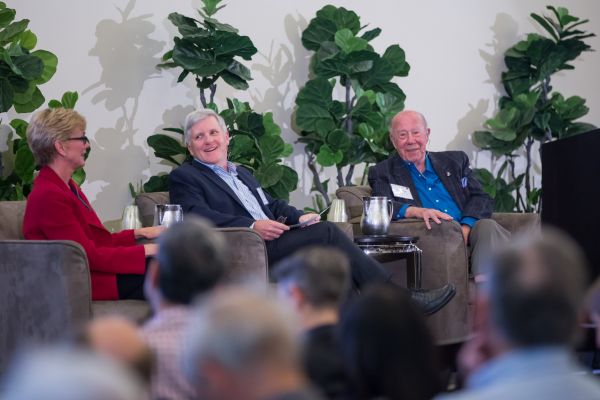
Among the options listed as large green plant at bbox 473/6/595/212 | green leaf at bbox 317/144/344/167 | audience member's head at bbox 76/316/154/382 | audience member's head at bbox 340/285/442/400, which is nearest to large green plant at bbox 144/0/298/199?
green leaf at bbox 317/144/344/167

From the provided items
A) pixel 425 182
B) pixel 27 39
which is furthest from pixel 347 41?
pixel 27 39

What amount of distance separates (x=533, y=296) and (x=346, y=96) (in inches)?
204

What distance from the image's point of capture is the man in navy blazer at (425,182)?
5.49m

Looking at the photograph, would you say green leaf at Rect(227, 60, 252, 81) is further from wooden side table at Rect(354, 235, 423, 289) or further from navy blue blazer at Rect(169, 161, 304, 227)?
wooden side table at Rect(354, 235, 423, 289)

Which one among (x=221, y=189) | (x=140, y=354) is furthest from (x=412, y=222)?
(x=140, y=354)

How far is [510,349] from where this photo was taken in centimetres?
139

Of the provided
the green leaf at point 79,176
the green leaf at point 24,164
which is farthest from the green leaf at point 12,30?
the green leaf at point 79,176

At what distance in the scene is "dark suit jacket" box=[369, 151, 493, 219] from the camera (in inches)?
218

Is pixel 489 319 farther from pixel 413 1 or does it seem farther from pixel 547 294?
pixel 413 1

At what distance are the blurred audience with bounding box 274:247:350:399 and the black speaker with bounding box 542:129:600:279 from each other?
5.88 feet

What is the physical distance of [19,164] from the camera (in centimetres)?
507

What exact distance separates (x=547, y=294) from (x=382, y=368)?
412mm

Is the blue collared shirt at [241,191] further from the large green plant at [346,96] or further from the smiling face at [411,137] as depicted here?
the large green plant at [346,96]

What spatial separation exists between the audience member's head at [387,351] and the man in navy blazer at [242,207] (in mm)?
2579
